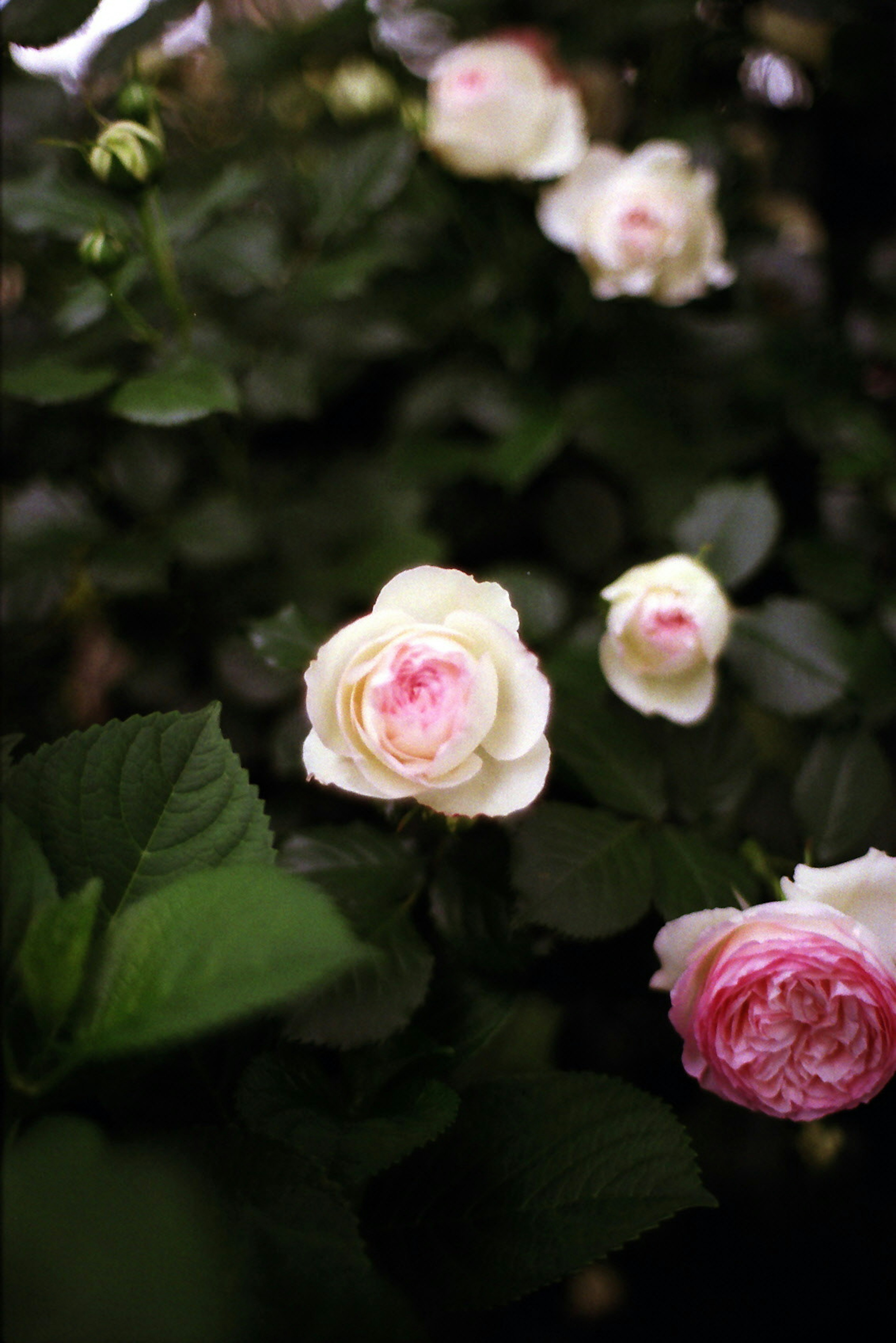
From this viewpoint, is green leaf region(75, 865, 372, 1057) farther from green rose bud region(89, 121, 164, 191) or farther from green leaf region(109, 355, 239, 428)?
green rose bud region(89, 121, 164, 191)

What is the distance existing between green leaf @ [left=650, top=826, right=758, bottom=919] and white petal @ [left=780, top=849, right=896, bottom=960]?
0.16 feet

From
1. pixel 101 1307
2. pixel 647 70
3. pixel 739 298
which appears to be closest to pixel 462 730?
pixel 101 1307

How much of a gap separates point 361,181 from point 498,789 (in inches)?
24.0

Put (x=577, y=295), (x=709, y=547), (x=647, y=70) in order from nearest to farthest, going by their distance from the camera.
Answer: (x=709, y=547) < (x=577, y=295) < (x=647, y=70)

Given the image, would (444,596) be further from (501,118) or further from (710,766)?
(501,118)

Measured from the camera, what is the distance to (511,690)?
1.33 ft

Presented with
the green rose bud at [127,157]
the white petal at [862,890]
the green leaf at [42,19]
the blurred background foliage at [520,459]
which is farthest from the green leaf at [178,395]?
the white petal at [862,890]

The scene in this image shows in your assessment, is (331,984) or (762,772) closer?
(331,984)

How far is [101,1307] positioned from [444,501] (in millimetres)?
729

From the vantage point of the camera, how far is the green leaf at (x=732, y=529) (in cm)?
62

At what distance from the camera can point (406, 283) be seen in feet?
2.82

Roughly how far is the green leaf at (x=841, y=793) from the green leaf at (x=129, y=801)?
378mm

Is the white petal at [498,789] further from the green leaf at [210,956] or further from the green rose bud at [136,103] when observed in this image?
the green rose bud at [136,103]

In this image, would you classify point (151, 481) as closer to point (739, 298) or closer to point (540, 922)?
point (540, 922)
